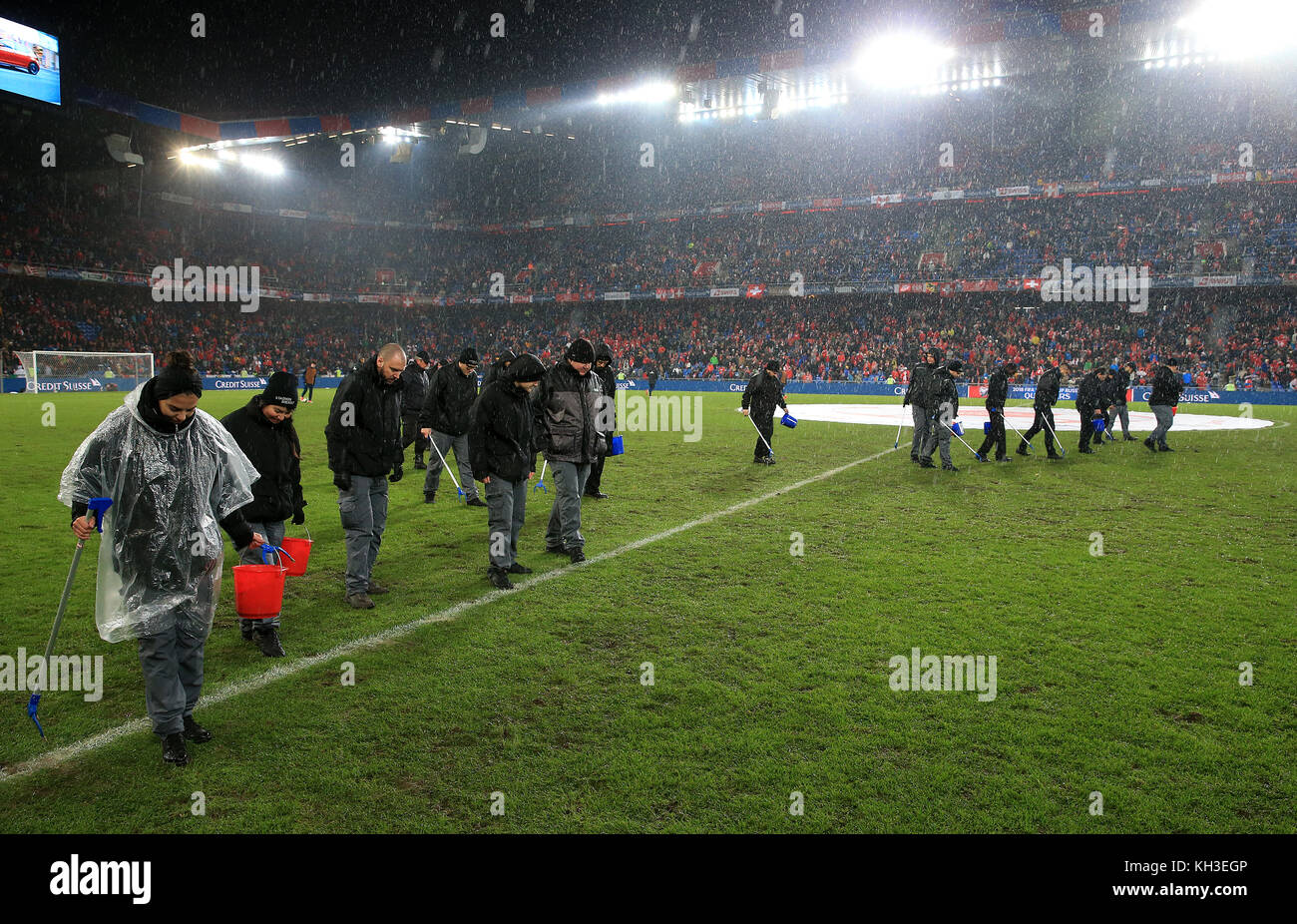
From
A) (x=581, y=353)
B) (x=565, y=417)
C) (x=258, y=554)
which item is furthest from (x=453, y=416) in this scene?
(x=258, y=554)

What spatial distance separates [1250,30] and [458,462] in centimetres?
4265

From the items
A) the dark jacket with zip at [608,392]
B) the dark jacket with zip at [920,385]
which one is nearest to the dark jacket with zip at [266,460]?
the dark jacket with zip at [608,392]

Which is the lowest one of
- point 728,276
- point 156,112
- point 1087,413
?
point 1087,413

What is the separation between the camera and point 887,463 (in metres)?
14.9

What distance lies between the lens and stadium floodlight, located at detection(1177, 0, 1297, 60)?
33688 millimetres

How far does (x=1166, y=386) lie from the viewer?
16312 millimetres

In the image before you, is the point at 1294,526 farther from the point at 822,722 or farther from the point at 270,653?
the point at 270,653

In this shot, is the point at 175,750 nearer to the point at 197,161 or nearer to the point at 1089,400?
the point at 1089,400

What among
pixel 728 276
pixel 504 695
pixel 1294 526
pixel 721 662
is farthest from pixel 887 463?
pixel 728 276

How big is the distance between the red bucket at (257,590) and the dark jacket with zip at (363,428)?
5.19 ft

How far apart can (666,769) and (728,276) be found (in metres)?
48.3

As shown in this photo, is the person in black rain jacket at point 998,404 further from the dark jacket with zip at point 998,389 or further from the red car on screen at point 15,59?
the red car on screen at point 15,59

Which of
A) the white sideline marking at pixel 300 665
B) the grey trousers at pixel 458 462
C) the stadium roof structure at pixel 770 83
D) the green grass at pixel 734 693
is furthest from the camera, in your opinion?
the stadium roof structure at pixel 770 83

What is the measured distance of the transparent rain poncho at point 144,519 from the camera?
4133mm
